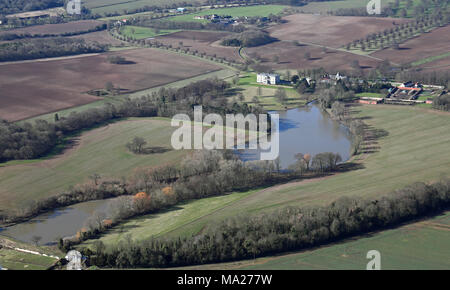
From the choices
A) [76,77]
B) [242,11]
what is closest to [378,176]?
[76,77]

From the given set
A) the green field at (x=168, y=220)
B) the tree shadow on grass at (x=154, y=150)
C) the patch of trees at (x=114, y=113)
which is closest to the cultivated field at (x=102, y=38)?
the patch of trees at (x=114, y=113)

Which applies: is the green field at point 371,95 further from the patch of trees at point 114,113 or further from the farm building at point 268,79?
the patch of trees at point 114,113

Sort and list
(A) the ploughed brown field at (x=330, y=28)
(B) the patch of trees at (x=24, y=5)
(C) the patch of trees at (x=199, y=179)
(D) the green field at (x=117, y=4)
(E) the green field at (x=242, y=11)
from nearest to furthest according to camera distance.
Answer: (C) the patch of trees at (x=199, y=179) → (A) the ploughed brown field at (x=330, y=28) → (E) the green field at (x=242, y=11) → (B) the patch of trees at (x=24, y=5) → (D) the green field at (x=117, y=4)

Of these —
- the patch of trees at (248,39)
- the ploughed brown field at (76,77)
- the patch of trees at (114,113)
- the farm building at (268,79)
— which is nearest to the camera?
the patch of trees at (114,113)

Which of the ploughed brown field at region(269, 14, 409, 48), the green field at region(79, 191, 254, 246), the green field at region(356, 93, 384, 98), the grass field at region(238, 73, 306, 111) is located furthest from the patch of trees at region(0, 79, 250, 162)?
the ploughed brown field at region(269, 14, 409, 48)

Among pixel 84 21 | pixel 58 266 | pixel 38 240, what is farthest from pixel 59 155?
pixel 84 21

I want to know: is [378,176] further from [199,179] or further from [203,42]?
[203,42]
